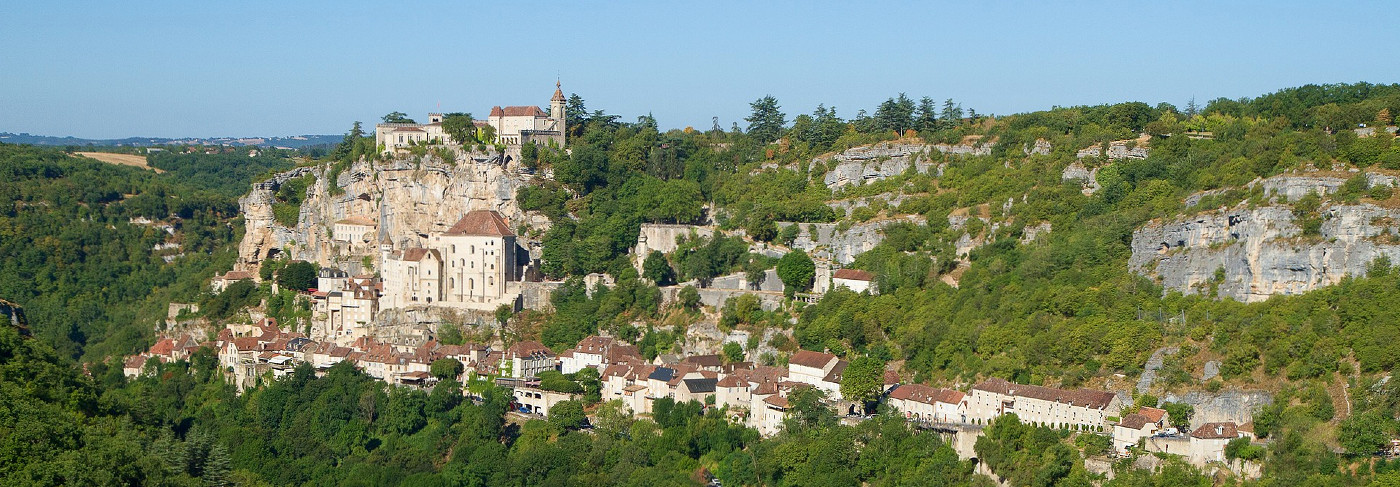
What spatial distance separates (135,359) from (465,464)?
2452 centimetres

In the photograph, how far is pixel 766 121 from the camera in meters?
91.8

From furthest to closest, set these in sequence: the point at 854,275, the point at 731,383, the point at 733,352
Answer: the point at 854,275 → the point at 733,352 → the point at 731,383

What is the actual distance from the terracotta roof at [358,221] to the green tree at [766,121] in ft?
72.4

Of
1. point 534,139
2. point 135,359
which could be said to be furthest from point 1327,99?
point 135,359

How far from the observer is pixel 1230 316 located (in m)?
53.4

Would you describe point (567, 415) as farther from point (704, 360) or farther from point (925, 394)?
point (925, 394)

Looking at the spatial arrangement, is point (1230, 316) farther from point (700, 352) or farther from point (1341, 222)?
point (700, 352)

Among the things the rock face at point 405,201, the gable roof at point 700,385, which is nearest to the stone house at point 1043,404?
the gable roof at point 700,385

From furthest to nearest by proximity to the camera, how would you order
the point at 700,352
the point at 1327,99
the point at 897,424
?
1. the point at 1327,99
2. the point at 700,352
3. the point at 897,424

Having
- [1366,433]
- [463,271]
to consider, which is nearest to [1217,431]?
[1366,433]

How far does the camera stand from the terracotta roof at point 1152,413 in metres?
49.8

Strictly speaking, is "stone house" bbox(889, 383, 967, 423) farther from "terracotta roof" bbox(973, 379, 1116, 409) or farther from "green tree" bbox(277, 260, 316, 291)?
"green tree" bbox(277, 260, 316, 291)

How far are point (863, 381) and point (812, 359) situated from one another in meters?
3.73

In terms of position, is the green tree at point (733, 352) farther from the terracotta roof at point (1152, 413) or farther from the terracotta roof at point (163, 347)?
the terracotta roof at point (163, 347)
